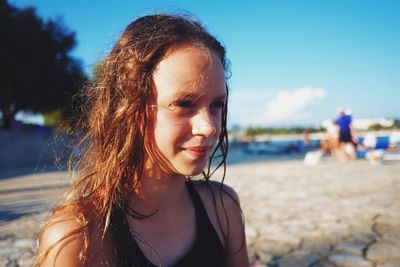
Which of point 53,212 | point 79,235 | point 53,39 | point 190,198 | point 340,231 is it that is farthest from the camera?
point 53,39

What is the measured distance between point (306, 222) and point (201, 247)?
3046mm

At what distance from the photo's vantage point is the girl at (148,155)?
129cm

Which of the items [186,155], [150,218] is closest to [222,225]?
[150,218]

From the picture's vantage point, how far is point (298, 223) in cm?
412

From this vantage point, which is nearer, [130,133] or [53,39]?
[130,133]

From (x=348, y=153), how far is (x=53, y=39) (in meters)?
21.8

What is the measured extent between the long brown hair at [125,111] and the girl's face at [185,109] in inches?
2.5

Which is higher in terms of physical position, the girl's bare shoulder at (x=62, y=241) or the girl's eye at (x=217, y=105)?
the girl's eye at (x=217, y=105)

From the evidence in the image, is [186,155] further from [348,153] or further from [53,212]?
[348,153]

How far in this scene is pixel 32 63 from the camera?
2181 cm

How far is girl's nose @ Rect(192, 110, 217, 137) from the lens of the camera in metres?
1.32

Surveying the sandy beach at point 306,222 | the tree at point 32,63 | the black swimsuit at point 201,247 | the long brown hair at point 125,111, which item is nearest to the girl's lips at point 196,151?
the long brown hair at point 125,111

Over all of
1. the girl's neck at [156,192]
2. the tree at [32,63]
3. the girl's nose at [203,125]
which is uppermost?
the tree at [32,63]

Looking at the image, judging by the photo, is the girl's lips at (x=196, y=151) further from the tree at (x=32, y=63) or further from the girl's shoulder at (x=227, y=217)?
the tree at (x=32, y=63)
